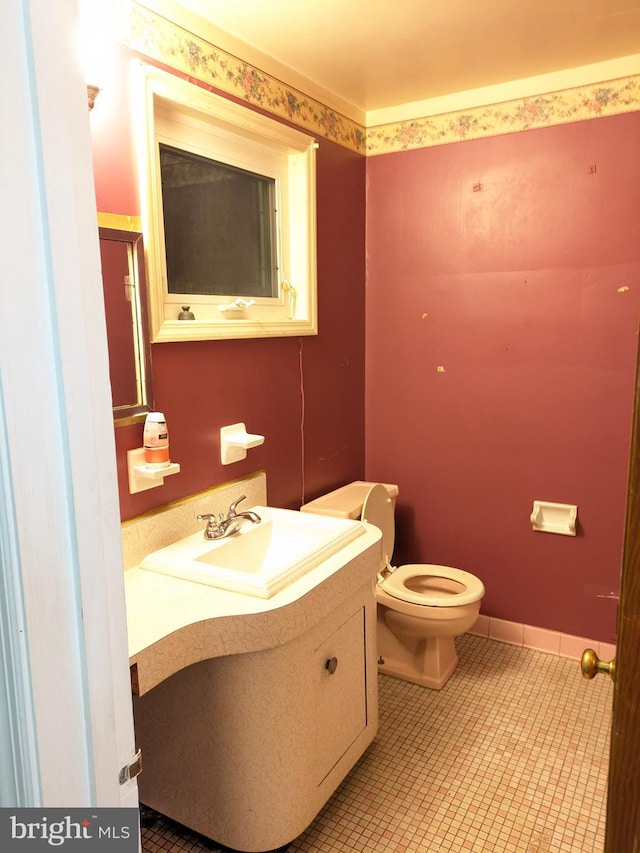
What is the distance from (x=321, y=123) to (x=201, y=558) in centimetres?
179

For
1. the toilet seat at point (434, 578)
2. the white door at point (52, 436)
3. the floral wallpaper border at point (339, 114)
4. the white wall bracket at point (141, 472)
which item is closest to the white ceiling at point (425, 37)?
the floral wallpaper border at point (339, 114)

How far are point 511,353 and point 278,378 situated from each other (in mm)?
1019

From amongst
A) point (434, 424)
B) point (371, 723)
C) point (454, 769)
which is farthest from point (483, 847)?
point (434, 424)

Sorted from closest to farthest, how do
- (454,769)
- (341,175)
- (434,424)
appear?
(454,769) < (341,175) < (434,424)

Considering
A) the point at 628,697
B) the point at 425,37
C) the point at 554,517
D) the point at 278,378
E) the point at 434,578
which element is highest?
the point at 425,37

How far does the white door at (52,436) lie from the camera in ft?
1.97

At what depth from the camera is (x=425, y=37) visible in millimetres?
2078

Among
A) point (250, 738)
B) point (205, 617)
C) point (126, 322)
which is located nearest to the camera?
point (205, 617)

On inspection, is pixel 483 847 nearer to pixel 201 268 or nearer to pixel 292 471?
pixel 292 471

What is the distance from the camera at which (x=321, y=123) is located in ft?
8.24

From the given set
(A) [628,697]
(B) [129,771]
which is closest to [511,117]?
(A) [628,697]

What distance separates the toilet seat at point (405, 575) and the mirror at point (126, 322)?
41.5 inches

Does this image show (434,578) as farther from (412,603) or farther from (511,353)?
(511,353)

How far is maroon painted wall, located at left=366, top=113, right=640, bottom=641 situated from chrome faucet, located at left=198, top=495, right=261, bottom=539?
1152 mm
